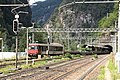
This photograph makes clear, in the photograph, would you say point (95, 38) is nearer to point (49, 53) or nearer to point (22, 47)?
point (22, 47)

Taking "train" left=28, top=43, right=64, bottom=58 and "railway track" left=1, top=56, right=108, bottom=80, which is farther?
"train" left=28, top=43, right=64, bottom=58

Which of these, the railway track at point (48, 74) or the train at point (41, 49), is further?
the train at point (41, 49)

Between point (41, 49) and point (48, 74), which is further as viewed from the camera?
point (41, 49)

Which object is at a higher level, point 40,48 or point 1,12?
point 1,12

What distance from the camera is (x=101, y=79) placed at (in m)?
25.2

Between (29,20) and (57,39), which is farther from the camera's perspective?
(29,20)

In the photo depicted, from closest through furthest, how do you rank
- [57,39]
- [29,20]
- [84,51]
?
[84,51]
[57,39]
[29,20]

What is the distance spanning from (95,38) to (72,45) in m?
11.3

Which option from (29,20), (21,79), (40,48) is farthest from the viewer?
(29,20)

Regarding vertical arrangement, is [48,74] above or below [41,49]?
below

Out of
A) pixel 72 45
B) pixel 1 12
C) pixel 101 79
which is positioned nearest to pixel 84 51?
pixel 72 45

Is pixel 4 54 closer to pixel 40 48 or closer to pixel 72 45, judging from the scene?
pixel 40 48

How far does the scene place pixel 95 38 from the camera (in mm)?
151375

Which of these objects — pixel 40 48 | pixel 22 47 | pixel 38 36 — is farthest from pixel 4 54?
pixel 38 36
